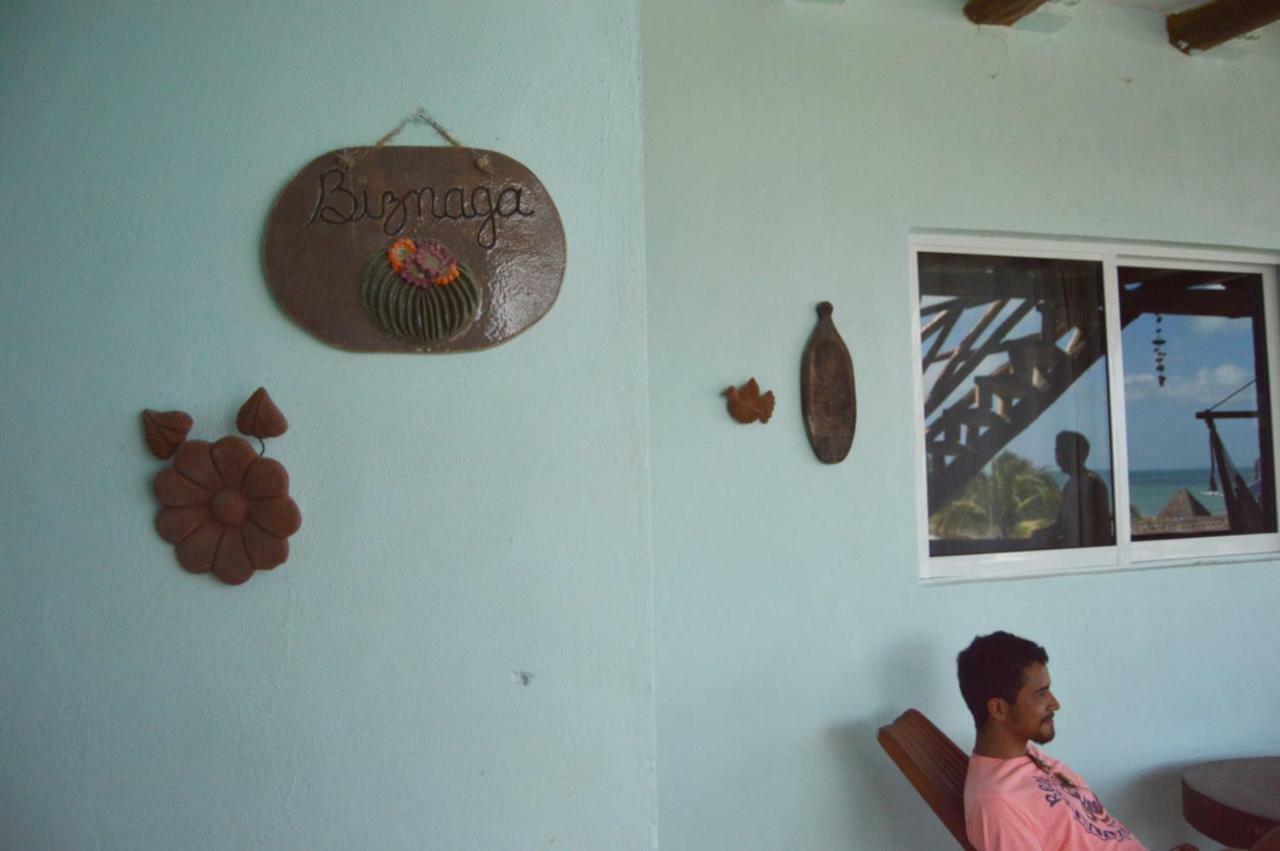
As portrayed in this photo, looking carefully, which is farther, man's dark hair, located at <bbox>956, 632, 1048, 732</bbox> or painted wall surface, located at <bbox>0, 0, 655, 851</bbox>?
man's dark hair, located at <bbox>956, 632, 1048, 732</bbox>

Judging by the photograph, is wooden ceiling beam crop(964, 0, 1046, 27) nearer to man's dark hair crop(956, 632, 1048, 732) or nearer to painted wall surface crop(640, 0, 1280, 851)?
painted wall surface crop(640, 0, 1280, 851)

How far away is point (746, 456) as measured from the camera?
2.11 m

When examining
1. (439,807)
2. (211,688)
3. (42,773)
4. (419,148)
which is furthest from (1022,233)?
(42,773)

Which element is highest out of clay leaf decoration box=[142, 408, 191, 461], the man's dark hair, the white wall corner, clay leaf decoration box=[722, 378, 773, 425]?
the white wall corner

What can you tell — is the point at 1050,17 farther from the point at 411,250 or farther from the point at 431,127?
Answer: the point at 411,250

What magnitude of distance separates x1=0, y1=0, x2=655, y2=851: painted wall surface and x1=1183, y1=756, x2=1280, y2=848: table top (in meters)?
1.53

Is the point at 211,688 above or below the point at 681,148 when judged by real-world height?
below

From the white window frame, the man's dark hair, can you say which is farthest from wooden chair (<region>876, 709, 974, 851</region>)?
the white window frame

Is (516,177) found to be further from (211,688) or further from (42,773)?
(42,773)

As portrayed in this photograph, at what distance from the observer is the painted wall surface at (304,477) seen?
1348 millimetres

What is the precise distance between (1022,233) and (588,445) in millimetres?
1589

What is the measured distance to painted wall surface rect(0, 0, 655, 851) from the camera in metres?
1.35

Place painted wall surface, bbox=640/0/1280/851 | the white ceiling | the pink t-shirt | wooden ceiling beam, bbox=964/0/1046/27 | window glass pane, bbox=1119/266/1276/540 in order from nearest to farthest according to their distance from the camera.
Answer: the pink t-shirt, painted wall surface, bbox=640/0/1280/851, wooden ceiling beam, bbox=964/0/1046/27, the white ceiling, window glass pane, bbox=1119/266/1276/540

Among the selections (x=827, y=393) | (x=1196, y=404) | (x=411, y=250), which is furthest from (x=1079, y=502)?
(x=411, y=250)
